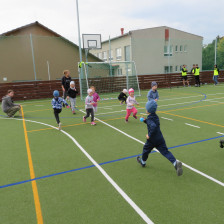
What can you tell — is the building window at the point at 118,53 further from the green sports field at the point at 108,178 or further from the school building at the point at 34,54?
the green sports field at the point at 108,178

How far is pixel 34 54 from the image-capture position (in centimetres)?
2453

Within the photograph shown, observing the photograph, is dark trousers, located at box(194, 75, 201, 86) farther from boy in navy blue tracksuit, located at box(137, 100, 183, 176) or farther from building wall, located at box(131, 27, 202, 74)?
boy in navy blue tracksuit, located at box(137, 100, 183, 176)

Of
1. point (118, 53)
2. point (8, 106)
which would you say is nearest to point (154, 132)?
point (8, 106)

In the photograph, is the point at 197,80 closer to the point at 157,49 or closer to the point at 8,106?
the point at 157,49

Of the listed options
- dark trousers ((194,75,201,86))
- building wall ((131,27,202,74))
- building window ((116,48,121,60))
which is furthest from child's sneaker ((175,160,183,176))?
building window ((116,48,121,60))

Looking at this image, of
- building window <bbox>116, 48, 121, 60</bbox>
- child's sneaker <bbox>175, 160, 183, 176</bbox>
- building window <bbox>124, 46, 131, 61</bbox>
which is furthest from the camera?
building window <bbox>116, 48, 121, 60</bbox>

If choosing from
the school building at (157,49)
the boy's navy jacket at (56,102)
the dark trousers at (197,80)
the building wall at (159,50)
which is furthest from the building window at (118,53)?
the boy's navy jacket at (56,102)

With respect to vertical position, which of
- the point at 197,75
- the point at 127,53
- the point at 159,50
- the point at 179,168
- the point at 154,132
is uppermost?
the point at 159,50

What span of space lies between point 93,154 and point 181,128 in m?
3.95

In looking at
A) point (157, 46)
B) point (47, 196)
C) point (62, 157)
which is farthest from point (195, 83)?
point (47, 196)

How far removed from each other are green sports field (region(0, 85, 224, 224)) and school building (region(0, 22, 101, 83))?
58.7 feet

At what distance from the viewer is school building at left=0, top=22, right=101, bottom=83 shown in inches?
923

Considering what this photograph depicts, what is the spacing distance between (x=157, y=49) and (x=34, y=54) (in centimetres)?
1901

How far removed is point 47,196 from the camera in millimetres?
3865
